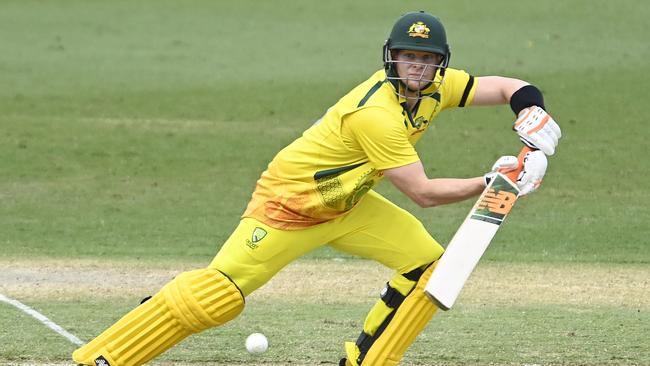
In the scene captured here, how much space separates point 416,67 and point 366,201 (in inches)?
32.3

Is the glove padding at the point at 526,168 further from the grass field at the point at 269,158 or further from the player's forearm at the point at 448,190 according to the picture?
the grass field at the point at 269,158

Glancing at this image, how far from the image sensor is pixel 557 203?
46.7 feet

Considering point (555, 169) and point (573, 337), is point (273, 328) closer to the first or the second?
point (573, 337)

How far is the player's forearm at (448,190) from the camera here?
20.9 ft

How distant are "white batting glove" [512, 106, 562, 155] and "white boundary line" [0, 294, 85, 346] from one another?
130 inches

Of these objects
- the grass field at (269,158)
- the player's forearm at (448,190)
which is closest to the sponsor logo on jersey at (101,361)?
the grass field at (269,158)

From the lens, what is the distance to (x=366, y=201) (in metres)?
6.96

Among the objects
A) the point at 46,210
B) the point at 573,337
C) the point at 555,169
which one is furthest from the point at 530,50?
the point at 573,337

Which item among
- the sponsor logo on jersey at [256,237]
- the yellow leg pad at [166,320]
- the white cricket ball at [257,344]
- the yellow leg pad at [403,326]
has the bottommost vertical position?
the white cricket ball at [257,344]

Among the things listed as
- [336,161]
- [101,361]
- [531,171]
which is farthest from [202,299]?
[531,171]

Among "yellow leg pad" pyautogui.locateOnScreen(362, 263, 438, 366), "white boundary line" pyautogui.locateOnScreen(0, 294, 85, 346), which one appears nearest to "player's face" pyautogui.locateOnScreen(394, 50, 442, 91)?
"yellow leg pad" pyautogui.locateOnScreen(362, 263, 438, 366)

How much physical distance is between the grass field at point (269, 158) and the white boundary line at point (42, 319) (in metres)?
0.10

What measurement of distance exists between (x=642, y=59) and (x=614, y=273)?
35.4ft

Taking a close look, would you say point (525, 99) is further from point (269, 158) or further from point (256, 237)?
point (269, 158)
